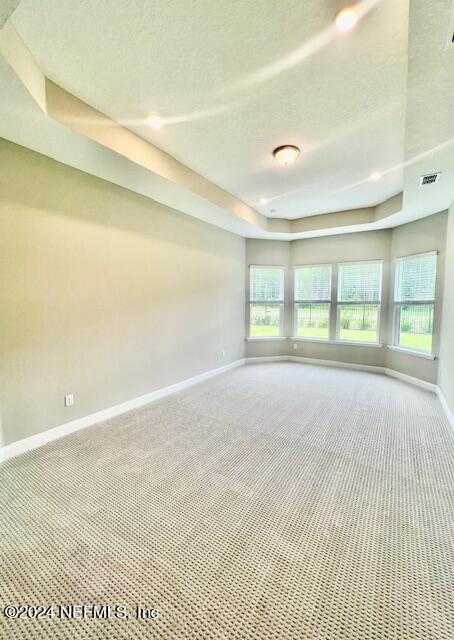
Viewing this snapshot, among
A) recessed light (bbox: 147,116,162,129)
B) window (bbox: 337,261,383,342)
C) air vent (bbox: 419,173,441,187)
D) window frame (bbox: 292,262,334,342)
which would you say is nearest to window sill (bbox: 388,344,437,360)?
window (bbox: 337,261,383,342)

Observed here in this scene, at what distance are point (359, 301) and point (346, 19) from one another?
14.8ft

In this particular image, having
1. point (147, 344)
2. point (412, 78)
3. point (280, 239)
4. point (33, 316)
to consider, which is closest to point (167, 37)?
point (412, 78)

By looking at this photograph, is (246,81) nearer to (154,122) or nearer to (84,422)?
(154,122)

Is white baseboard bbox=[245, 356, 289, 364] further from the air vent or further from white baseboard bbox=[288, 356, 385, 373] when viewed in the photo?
the air vent

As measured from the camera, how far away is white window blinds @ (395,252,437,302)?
13.8 ft

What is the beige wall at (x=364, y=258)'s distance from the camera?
4137mm

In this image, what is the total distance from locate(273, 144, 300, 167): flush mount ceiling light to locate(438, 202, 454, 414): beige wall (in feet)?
7.61

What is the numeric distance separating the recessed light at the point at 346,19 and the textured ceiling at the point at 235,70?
45mm

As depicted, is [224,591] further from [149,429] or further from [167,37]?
[167,37]

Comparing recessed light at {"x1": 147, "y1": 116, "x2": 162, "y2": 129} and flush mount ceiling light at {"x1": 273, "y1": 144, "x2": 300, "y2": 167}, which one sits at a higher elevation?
recessed light at {"x1": 147, "y1": 116, "x2": 162, "y2": 129}

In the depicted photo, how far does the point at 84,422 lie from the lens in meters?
2.94

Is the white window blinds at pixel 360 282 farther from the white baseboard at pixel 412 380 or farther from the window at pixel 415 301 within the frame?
the white baseboard at pixel 412 380

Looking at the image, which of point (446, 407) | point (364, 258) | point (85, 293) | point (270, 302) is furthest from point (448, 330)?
point (85, 293)

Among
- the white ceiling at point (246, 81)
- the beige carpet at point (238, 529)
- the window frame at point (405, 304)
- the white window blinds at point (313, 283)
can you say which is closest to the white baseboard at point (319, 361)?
the window frame at point (405, 304)
